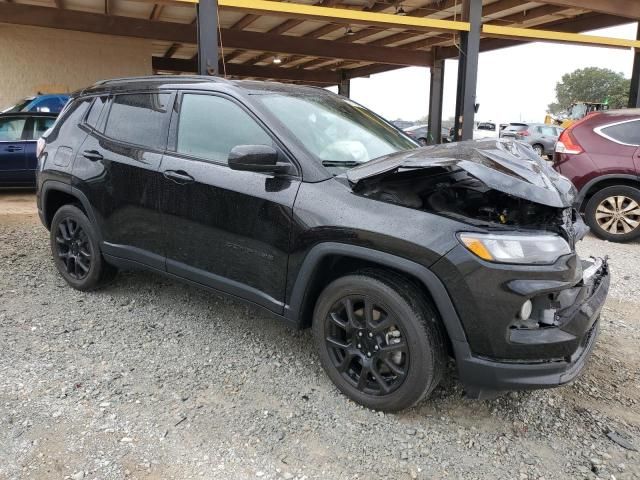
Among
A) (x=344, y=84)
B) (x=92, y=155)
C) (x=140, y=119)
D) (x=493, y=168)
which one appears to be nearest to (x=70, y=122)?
(x=92, y=155)

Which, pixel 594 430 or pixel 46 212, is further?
pixel 46 212

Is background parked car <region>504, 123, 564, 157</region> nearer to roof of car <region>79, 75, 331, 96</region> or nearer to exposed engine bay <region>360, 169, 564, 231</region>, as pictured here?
roof of car <region>79, 75, 331, 96</region>

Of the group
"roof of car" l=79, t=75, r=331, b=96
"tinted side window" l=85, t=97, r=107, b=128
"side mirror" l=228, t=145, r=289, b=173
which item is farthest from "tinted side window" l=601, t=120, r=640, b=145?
"tinted side window" l=85, t=97, r=107, b=128

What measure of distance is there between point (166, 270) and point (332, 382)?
1.45 meters

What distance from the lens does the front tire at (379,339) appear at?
2.57 metres

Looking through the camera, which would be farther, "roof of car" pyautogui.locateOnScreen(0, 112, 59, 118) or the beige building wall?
the beige building wall

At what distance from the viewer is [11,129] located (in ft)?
29.7

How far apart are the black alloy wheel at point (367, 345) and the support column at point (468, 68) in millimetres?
7709

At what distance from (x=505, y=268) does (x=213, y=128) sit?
2070 mm

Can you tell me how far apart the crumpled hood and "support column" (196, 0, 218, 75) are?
5.03 meters

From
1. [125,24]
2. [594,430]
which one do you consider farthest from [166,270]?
[125,24]

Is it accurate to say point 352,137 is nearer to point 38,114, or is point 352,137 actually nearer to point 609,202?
point 609,202

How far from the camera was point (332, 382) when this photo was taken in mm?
3027

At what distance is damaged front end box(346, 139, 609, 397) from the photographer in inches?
93.7
